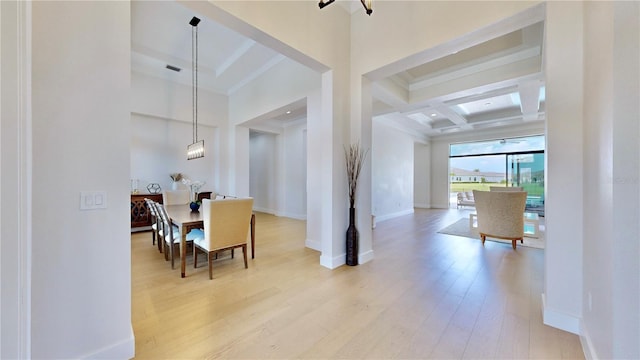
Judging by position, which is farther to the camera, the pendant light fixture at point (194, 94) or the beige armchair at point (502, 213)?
the beige armchair at point (502, 213)

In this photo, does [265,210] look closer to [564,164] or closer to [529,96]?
[564,164]

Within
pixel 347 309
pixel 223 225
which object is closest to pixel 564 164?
pixel 347 309

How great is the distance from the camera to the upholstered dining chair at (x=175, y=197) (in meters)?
4.46

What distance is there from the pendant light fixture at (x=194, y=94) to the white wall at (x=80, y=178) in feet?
8.16

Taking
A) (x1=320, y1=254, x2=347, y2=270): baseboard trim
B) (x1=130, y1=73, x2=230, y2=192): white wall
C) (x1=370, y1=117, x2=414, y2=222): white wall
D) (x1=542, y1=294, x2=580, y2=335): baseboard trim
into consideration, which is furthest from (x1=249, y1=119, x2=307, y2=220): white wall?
(x1=542, y1=294, x2=580, y2=335): baseboard trim

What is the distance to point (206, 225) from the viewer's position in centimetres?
274

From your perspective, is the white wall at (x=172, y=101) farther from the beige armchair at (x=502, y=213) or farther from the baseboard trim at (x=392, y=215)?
the beige armchair at (x=502, y=213)

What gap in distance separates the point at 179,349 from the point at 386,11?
156 inches

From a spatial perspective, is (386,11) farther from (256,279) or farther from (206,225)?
(256,279)

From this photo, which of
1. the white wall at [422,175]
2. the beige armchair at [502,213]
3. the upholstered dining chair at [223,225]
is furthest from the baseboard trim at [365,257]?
the white wall at [422,175]

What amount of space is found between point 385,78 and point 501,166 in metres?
6.86

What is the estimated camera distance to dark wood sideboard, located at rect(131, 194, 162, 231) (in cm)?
488

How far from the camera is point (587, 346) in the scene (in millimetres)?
1539

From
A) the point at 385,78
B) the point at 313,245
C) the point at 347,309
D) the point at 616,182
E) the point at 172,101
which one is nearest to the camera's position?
the point at 616,182
